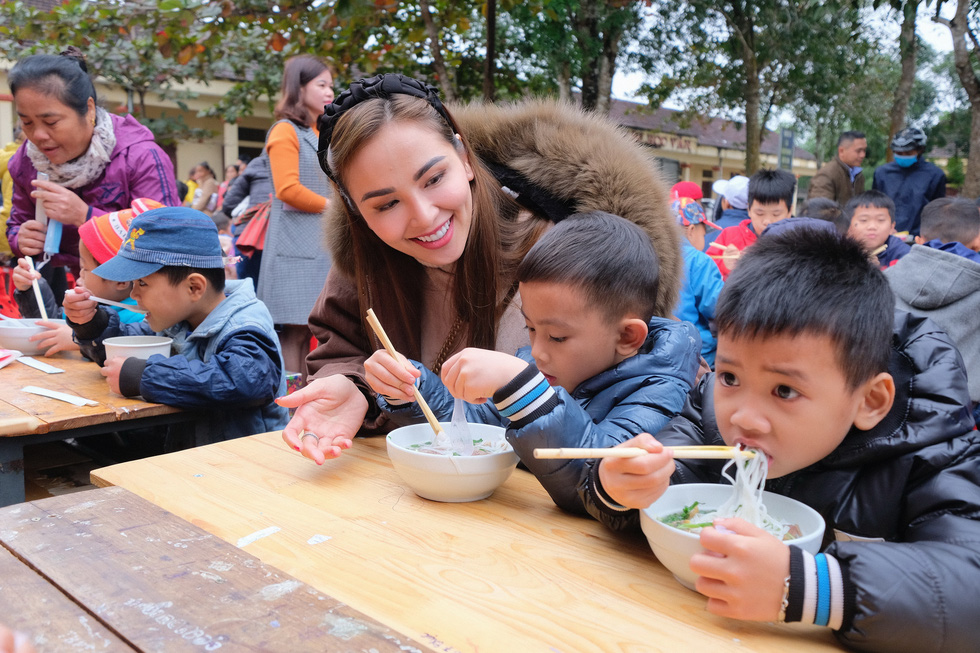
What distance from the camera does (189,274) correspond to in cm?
263

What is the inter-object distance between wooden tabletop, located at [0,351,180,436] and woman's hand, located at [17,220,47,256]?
109 cm

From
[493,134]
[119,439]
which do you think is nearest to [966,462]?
[493,134]

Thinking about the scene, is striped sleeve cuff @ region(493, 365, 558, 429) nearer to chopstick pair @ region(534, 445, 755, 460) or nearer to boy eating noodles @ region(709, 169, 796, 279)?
chopstick pair @ region(534, 445, 755, 460)

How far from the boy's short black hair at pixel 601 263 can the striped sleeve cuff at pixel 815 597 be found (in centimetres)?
76

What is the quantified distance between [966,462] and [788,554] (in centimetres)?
38

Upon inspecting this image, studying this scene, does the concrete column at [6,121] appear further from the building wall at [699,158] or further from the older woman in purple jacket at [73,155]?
the building wall at [699,158]

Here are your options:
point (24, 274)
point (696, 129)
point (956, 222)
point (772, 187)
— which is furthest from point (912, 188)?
point (696, 129)

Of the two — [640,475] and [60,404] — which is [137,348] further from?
[640,475]

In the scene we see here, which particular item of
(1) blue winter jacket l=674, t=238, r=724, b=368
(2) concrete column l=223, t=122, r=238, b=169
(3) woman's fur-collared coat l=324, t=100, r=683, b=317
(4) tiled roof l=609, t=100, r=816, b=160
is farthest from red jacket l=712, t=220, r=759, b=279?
(2) concrete column l=223, t=122, r=238, b=169

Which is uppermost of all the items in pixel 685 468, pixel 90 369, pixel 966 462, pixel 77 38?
pixel 77 38

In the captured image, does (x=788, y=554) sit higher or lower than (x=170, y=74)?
lower

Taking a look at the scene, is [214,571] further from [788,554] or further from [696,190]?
[696,190]

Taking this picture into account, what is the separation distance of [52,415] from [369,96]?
1.24 m

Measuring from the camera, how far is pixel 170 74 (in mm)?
9289
